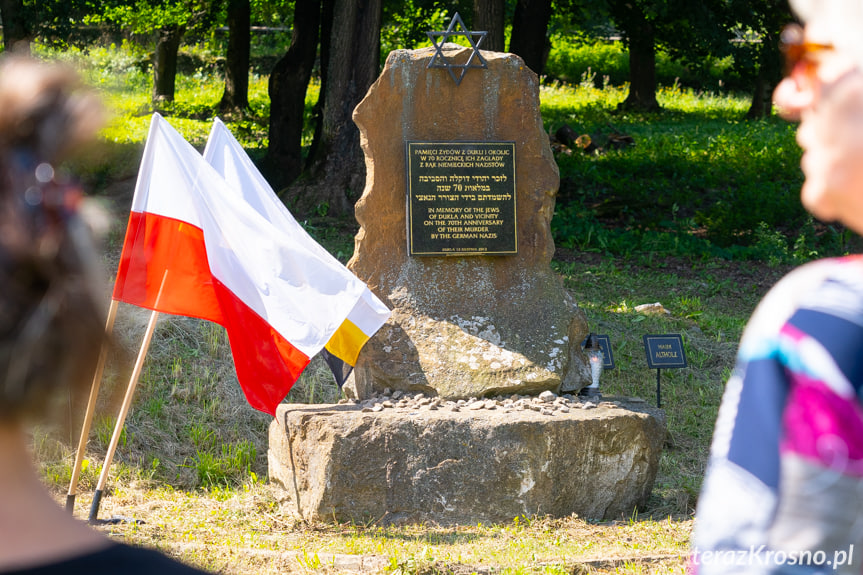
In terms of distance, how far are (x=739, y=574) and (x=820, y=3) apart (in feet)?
2.38

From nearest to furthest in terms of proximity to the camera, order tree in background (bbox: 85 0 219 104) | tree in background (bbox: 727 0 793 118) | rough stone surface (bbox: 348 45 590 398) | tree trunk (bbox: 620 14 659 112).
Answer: rough stone surface (bbox: 348 45 590 398)
tree in background (bbox: 727 0 793 118)
tree in background (bbox: 85 0 219 104)
tree trunk (bbox: 620 14 659 112)

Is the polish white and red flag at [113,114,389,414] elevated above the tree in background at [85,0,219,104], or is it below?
below

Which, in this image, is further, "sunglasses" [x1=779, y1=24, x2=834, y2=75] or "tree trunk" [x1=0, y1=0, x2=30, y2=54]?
"tree trunk" [x1=0, y1=0, x2=30, y2=54]

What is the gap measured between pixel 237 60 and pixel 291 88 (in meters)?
5.41

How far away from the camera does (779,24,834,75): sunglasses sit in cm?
110

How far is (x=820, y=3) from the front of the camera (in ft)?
3.64

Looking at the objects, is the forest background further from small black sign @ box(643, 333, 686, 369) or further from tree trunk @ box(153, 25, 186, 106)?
small black sign @ box(643, 333, 686, 369)

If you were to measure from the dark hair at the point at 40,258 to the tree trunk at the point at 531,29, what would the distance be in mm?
11888

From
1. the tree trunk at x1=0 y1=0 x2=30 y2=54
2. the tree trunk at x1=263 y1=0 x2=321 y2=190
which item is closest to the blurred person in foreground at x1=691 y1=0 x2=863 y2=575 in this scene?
the tree trunk at x1=0 y1=0 x2=30 y2=54

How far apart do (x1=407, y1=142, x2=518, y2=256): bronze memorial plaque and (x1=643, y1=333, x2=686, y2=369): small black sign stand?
153 centimetres

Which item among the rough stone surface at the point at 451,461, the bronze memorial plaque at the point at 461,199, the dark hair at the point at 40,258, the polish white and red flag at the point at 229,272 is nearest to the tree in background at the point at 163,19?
the bronze memorial plaque at the point at 461,199

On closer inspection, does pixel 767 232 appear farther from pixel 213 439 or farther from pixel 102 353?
pixel 102 353

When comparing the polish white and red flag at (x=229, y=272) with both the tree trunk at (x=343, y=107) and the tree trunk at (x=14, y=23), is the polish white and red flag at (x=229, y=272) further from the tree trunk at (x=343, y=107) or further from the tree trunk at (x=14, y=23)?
the tree trunk at (x=14, y=23)

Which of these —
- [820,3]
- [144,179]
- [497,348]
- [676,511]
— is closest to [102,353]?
[820,3]
